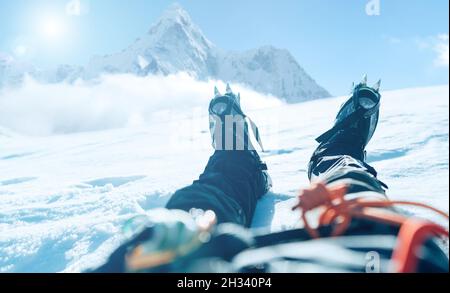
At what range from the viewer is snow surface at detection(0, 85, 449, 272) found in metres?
1.55

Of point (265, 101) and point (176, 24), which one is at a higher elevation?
point (176, 24)

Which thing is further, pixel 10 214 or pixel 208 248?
pixel 10 214

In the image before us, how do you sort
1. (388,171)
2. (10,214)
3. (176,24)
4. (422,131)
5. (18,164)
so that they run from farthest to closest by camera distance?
(176,24), (18,164), (422,131), (388,171), (10,214)

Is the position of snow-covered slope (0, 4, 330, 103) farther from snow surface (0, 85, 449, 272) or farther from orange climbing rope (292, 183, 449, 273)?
orange climbing rope (292, 183, 449, 273)

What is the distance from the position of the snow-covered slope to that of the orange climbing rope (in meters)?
162

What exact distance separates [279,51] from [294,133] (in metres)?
170

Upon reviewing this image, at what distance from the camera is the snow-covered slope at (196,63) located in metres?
161

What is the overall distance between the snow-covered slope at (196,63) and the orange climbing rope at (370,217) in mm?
161536

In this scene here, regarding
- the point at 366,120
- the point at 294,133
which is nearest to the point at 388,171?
the point at 366,120

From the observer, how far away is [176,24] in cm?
15950

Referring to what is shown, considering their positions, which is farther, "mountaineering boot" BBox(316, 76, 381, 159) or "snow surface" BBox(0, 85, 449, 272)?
"mountaineering boot" BBox(316, 76, 381, 159)

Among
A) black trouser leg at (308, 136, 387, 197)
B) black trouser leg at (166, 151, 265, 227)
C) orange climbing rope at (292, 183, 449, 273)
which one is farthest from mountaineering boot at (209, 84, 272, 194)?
orange climbing rope at (292, 183, 449, 273)

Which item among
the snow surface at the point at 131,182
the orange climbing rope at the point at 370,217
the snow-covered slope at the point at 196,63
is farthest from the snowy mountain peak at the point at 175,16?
the orange climbing rope at the point at 370,217
